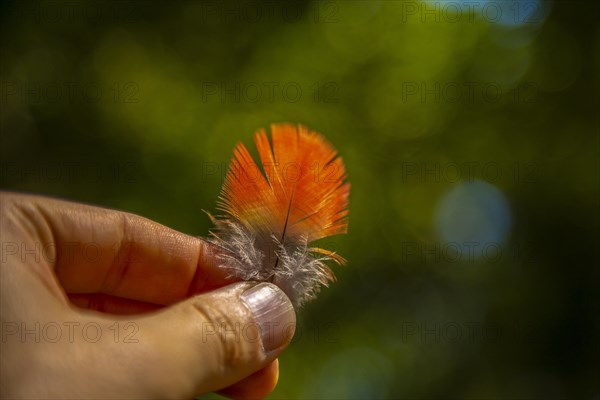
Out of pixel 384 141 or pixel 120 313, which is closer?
pixel 120 313

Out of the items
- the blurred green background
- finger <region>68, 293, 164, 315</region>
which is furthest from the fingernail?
the blurred green background

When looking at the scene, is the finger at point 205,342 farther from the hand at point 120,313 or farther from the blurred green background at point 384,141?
the blurred green background at point 384,141

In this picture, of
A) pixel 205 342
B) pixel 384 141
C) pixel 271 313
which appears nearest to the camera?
pixel 205 342

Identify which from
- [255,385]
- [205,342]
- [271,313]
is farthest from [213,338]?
[255,385]

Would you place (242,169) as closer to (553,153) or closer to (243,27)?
(243,27)

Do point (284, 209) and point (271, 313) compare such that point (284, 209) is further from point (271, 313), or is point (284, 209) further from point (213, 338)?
point (213, 338)

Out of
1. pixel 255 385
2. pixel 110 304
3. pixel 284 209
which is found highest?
pixel 284 209

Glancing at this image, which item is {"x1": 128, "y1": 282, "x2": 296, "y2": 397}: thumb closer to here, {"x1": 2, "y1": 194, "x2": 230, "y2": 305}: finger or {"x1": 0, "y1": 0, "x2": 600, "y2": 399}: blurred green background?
{"x1": 2, "y1": 194, "x2": 230, "y2": 305}: finger

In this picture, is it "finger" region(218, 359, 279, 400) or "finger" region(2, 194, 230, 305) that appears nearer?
"finger" region(2, 194, 230, 305)
